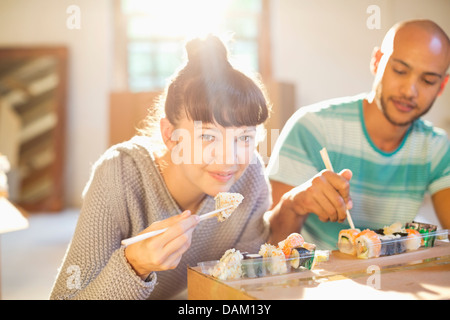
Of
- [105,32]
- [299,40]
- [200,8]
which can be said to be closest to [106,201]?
[200,8]

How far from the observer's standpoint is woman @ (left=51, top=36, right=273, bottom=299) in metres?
0.75

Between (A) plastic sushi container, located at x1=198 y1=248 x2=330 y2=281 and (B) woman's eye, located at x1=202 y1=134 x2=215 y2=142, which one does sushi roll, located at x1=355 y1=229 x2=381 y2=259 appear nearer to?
(A) plastic sushi container, located at x1=198 y1=248 x2=330 y2=281

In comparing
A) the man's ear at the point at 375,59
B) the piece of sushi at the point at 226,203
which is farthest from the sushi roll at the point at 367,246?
the man's ear at the point at 375,59

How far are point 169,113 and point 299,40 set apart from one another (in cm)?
172

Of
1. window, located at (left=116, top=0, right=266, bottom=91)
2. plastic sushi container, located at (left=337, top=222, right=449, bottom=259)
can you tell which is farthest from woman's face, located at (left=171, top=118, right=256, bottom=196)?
window, located at (left=116, top=0, right=266, bottom=91)

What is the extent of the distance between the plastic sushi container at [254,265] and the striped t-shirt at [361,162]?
0.41 metres

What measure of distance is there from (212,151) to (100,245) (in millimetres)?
275

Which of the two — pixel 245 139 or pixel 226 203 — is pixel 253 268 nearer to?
pixel 226 203

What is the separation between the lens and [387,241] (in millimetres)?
781

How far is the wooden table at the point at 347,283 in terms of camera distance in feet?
1.88

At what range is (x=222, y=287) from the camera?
23.1 inches

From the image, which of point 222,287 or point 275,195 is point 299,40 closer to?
point 275,195

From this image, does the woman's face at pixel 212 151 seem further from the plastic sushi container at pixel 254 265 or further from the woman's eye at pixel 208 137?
the plastic sushi container at pixel 254 265

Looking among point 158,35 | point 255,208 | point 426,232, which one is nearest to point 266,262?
point 426,232
